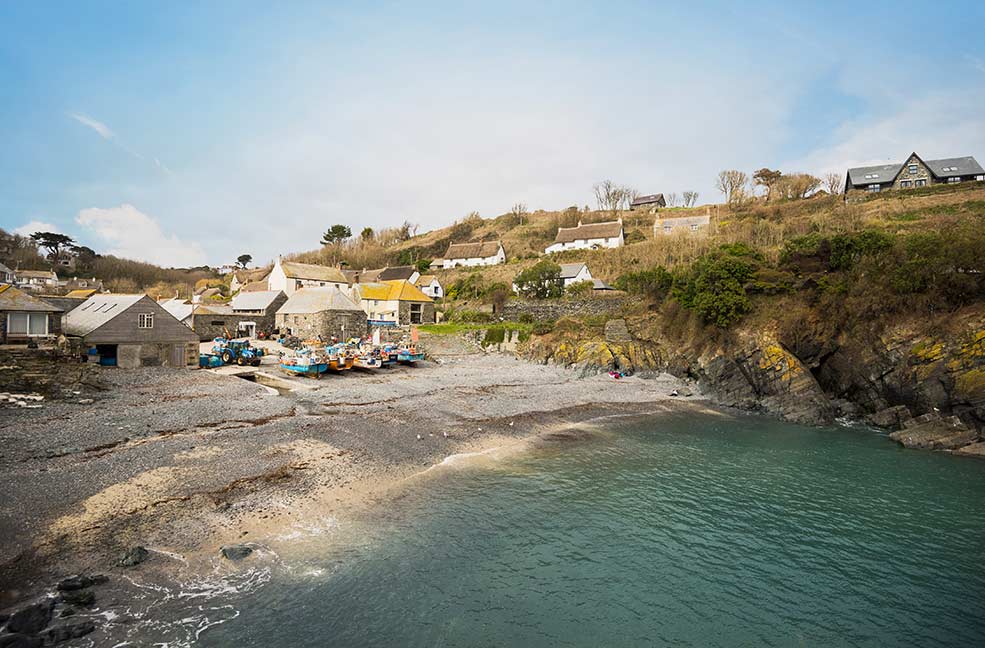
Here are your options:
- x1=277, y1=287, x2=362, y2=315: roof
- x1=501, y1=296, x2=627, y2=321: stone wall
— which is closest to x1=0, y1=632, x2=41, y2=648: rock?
x1=277, y1=287, x2=362, y2=315: roof

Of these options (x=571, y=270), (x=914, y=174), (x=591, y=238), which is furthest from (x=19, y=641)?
(x=914, y=174)

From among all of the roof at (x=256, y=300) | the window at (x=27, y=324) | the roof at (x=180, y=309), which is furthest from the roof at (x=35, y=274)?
the window at (x=27, y=324)

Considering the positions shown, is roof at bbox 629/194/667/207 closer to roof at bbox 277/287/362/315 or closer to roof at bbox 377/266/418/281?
roof at bbox 377/266/418/281

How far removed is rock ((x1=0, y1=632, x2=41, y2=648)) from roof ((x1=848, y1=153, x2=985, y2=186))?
8181 centimetres

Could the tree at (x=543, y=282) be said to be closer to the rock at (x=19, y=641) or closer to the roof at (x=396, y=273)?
the roof at (x=396, y=273)

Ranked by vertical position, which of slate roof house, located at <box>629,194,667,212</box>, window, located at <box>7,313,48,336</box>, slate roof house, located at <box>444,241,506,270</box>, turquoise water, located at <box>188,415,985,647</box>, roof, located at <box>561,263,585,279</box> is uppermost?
slate roof house, located at <box>629,194,667,212</box>

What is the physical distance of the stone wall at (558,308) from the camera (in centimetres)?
4407

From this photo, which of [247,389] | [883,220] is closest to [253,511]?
[247,389]

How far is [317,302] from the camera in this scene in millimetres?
46656

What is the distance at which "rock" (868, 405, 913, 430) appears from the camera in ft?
75.0

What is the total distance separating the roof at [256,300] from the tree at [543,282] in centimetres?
2823

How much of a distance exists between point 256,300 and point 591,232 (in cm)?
5157

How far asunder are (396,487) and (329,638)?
633 cm

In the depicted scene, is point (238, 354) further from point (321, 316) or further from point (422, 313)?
point (422, 313)
